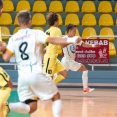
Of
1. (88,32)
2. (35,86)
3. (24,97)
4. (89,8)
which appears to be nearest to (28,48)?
(35,86)

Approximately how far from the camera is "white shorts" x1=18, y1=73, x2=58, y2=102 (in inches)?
209

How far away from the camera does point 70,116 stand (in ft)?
23.5

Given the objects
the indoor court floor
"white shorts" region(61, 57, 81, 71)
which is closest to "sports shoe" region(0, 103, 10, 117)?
the indoor court floor

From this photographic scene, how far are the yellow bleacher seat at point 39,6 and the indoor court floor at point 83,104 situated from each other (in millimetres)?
3815

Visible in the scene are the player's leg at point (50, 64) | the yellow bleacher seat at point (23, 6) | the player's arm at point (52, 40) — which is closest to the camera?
the player's arm at point (52, 40)

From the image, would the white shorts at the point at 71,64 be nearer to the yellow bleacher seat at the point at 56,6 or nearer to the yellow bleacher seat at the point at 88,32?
the yellow bleacher seat at the point at 88,32

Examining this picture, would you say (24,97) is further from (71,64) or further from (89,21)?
(89,21)

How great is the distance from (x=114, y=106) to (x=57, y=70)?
1.39 m

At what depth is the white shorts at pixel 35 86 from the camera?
530cm

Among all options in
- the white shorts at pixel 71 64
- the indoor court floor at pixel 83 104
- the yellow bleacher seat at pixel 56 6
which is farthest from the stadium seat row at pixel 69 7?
the white shorts at pixel 71 64

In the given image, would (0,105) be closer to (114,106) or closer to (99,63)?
(114,106)

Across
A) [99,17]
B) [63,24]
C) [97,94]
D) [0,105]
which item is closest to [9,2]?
[63,24]

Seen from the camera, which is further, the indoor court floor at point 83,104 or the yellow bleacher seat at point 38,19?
the yellow bleacher seat at point 38,19

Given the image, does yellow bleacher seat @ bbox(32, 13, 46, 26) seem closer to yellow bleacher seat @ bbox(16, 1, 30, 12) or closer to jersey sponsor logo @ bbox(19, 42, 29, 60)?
yellow bleacher seat @ bbox(16, 1, 30, 12)
